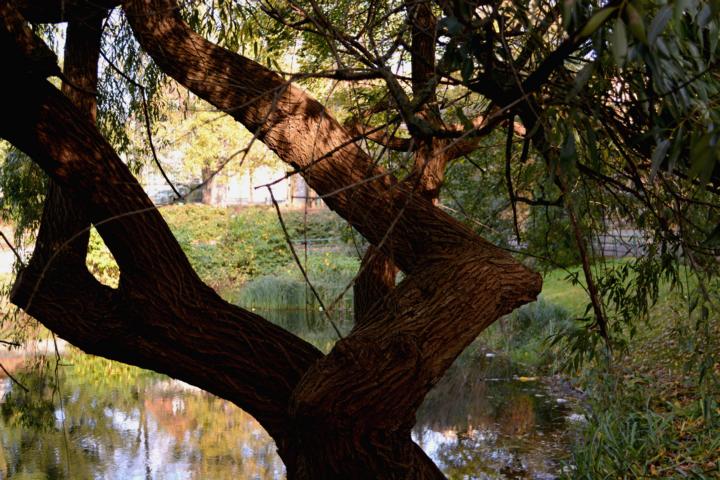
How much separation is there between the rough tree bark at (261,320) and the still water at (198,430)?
2.70 m

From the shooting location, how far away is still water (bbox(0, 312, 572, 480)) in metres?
5.97

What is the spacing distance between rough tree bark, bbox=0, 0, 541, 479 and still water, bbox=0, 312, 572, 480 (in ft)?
8.86

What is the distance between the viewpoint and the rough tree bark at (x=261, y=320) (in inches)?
92.9

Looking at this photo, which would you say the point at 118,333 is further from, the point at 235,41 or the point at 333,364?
the point at 235,41

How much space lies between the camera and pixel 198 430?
714cm

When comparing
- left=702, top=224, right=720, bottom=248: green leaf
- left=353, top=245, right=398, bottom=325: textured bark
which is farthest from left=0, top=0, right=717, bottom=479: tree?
left=353, top=245, right=398, bottom=325: textured bark

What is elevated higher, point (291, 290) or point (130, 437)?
point (291, 290)

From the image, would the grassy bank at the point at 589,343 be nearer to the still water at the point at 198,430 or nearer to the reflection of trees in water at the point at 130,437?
the still water at the point at 198,430

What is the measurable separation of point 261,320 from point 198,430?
4767 mm

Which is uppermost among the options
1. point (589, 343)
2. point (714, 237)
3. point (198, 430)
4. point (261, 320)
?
point (714, 237)

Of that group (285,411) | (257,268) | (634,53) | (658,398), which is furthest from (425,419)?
(257,268)

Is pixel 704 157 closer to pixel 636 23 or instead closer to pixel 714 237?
pixel 636 23

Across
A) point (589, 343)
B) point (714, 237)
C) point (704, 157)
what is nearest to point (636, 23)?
point (704, 157)

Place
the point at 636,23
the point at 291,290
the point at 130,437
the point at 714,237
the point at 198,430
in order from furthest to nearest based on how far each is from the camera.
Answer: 1. the point at 291,290
2. the point at 198,430
3. the point at 130,437
4. the point at 714,237
5. the point at 636,23
